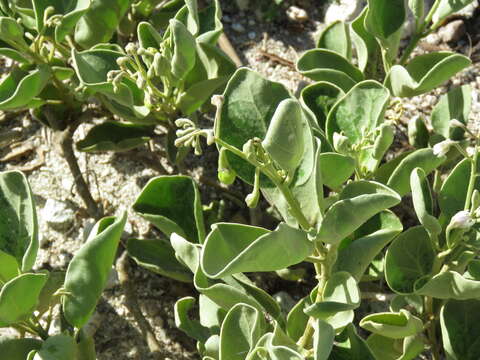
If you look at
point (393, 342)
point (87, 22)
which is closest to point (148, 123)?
point (87, 22)

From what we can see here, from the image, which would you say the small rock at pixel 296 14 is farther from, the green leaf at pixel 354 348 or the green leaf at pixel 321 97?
the green leaf at pixel 354 348

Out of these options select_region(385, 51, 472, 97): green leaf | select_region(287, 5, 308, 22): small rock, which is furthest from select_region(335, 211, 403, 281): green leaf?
select_region(287, 5, 308, 22): small rock

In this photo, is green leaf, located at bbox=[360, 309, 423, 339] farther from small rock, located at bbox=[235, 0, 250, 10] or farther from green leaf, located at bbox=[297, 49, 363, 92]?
small rock, located at bbox=[235, 0, 250, 10]

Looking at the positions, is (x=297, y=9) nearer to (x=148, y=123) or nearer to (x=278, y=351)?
(x=148, y=123)

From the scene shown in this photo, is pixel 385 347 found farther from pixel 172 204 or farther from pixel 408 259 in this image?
pixel 172 204

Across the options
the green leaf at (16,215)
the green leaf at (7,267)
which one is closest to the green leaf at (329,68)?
the green leaf at (16,215)
